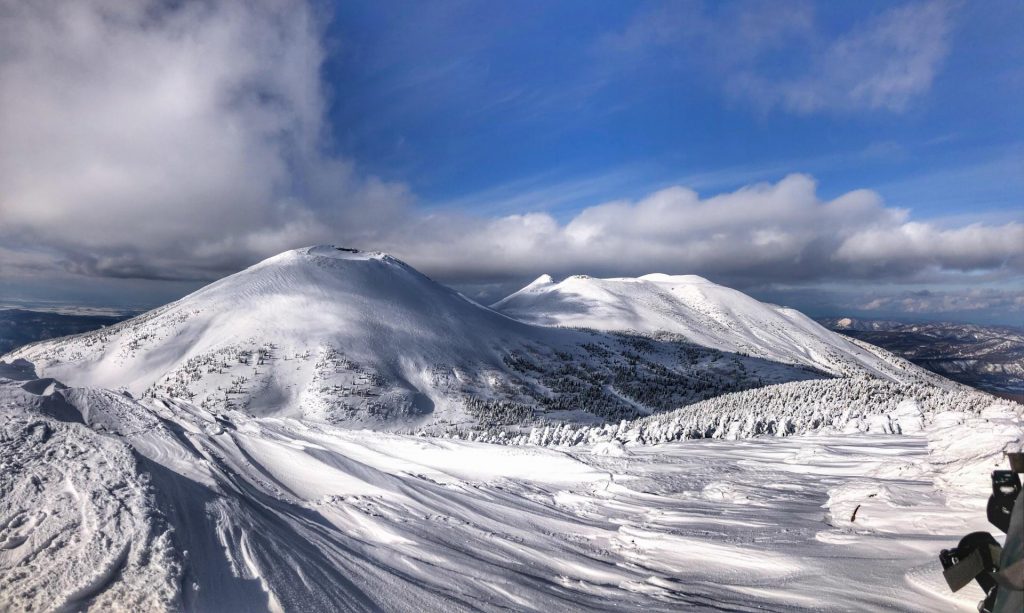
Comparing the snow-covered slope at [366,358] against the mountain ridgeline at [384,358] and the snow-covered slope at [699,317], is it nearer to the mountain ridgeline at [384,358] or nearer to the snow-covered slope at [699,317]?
the mountain ridgeline at [384,358]

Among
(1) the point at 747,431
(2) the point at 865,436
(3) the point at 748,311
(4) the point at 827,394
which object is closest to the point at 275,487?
(1) the point at 747,431

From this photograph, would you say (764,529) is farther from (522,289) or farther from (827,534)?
(522,289)

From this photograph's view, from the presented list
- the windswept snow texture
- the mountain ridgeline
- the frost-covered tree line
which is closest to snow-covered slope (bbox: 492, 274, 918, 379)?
the mountain ridgeline

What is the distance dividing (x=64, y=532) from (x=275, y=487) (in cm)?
484

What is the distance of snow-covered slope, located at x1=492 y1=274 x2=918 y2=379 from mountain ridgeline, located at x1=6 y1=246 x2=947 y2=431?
6.73 feet

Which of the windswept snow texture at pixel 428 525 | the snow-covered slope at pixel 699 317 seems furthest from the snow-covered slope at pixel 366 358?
the windswept snow texture at pixel 428 525

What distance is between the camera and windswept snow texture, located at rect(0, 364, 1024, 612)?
16.3ft

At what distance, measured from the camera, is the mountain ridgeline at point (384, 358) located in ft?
188

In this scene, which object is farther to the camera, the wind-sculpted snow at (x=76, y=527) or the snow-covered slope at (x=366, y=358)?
the snow-covered slope at (x=366, y=358)

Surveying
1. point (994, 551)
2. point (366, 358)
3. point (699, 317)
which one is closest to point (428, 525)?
point (994, 551)

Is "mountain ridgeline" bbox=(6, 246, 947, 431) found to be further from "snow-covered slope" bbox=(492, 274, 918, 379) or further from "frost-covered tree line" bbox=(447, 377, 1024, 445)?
"frost-covered tree line" bbox=(447, 377, 1024, 445)

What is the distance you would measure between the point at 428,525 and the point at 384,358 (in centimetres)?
6361

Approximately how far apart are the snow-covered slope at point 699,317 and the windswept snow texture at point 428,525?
124541 mm

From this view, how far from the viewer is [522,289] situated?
197750 millimetres
